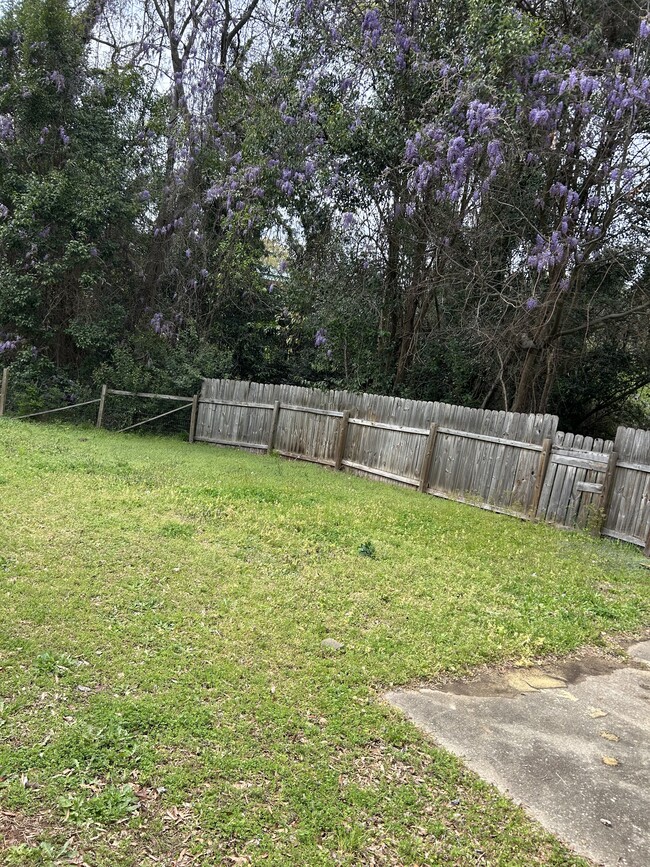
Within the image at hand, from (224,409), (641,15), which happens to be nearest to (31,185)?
(224,409)

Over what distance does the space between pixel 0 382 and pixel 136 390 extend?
3589 mm

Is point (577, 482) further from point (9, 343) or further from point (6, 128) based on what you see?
point (6, 128)

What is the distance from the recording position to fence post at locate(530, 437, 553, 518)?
27.9 feet

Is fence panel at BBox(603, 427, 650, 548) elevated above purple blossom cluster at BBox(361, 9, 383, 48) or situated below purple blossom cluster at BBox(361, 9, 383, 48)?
below

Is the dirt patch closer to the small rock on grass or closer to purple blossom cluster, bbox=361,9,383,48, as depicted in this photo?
the small rock on grass

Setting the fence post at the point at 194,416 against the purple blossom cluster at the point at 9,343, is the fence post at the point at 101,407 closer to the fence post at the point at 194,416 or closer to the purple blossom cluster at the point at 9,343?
the fence post at the point at 194,416

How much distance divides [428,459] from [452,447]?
47 cm

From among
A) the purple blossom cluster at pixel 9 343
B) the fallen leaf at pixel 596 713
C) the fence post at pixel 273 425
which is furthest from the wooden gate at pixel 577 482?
the purple blossom cluster at pixel 9 343

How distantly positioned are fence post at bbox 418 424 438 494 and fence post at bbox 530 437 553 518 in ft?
6.33

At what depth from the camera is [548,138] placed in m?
9.48

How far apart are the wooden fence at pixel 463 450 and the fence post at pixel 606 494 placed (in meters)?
0.01

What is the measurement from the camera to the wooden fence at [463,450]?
783cm

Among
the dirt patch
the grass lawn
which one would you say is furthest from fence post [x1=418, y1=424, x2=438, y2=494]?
the dirt patch

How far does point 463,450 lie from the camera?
31.9 ft
